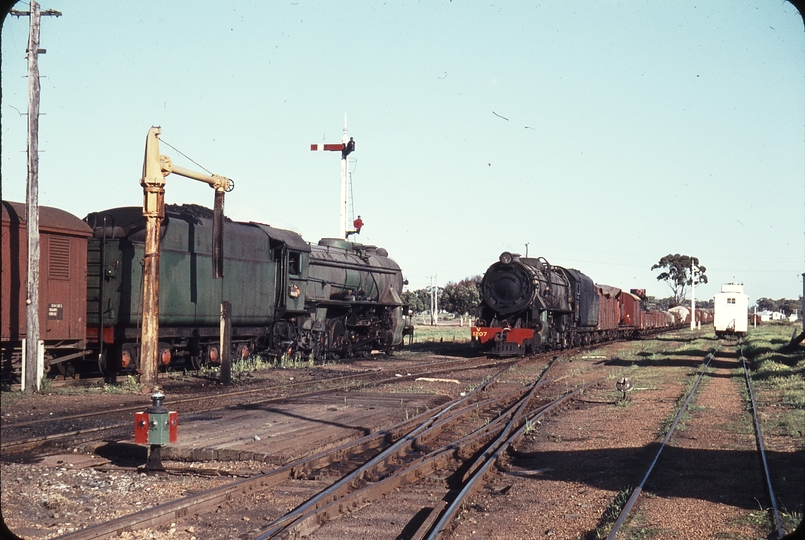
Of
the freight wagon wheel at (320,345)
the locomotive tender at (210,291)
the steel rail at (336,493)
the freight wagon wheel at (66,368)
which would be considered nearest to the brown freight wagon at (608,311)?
the locomotive tender at (210,291)

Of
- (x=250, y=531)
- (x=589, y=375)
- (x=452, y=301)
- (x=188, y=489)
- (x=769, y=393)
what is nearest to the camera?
(x=250, y=531)

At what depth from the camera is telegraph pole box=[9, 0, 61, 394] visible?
558 inches

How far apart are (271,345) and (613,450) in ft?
42.6

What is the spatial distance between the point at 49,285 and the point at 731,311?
4302 centimetres

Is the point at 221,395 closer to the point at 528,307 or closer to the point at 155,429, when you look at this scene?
the point at 155,429

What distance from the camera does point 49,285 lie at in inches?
593

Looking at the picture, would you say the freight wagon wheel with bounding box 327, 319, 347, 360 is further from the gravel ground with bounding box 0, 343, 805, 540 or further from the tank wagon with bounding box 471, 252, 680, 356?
the gravel ground with bounding box 0, 343, 805, 540

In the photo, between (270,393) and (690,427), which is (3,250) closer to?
(270,393)

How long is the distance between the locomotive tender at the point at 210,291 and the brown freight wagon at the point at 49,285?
0.04 meters

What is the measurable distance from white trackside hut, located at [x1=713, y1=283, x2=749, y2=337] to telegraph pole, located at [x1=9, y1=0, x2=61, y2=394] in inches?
1670

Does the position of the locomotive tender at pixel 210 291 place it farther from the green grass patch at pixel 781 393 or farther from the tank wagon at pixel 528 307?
the green grass patch at pixel 781 393

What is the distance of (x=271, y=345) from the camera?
71.5 feet

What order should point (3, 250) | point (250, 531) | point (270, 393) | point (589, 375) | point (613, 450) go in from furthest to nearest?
point (589, 375) < point (270, 393) < point (3, 250) < point (613, 450) < point (250, 531)

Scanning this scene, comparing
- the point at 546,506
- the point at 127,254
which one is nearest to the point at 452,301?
the point at 127,254
